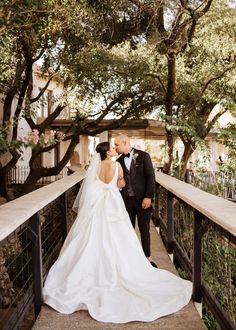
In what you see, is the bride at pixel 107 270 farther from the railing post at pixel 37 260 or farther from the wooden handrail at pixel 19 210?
the wooden handrail at pixel 19 210

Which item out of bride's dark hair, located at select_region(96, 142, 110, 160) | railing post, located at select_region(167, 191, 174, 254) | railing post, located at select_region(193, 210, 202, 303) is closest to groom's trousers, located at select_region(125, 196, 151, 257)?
railing post, located at select_region(167, 191, 174, 254)

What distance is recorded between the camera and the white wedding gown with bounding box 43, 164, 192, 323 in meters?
3.94

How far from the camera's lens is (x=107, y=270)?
4.49 metres

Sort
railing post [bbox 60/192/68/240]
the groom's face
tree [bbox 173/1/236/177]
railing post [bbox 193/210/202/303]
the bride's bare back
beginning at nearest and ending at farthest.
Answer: railing post [bbox 193/210/202/303] < the bride's bare back < the groom's face < railing post [bbox 60/192/68/240] < tree [bbox 173/1/236/177]

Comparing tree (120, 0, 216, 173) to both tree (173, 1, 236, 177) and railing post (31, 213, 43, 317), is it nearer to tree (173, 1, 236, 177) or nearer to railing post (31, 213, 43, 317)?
tree (173, 1, 236, 177)

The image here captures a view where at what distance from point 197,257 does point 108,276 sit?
995 millimetres

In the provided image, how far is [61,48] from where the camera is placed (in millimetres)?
15312

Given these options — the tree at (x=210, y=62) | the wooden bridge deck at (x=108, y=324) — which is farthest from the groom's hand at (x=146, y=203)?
the tree at (x=210, y=62)

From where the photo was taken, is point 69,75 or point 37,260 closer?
point 37,260

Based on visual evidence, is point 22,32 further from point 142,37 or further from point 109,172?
point 142,37

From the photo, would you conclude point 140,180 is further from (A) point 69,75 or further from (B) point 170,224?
(A) point 69,75

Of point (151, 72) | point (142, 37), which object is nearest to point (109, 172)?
point (151, 72)

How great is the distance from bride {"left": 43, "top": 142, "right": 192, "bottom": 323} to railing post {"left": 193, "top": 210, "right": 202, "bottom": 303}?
0.12m

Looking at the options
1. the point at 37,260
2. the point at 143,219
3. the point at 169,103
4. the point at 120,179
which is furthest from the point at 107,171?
the point at 169,103
